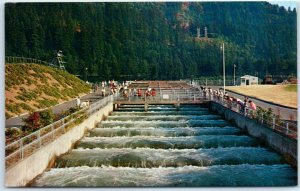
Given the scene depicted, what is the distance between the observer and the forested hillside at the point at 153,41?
1548 inches

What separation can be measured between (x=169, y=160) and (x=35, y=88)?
13.5 metres

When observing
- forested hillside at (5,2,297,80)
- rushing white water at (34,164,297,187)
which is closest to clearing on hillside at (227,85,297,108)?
forested hillside at (5,2,297,80)

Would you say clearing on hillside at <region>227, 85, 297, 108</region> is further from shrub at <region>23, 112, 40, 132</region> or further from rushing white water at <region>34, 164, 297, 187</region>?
shrub at <region>23, 112, 40, 132</region>

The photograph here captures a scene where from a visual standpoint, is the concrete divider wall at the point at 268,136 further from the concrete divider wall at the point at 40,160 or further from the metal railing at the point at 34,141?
the metal railing at the point at 34,141

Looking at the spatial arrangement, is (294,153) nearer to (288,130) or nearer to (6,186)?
(288,130)

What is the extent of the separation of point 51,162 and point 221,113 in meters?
16.3

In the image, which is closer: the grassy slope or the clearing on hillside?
the clearing on hillside

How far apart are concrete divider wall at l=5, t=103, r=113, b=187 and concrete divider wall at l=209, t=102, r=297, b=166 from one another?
850 centimetres

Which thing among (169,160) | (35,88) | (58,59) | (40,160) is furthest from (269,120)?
(58,59)

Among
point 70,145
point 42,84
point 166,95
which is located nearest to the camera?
point 70,145

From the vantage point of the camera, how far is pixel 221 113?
3017cm

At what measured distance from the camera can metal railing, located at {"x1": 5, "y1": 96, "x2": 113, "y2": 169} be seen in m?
13.6

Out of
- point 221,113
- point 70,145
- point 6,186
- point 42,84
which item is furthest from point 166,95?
point 6,186

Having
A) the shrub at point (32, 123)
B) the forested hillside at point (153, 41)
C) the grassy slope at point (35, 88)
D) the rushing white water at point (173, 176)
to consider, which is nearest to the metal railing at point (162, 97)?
the grassy slope at point (35, 88)
